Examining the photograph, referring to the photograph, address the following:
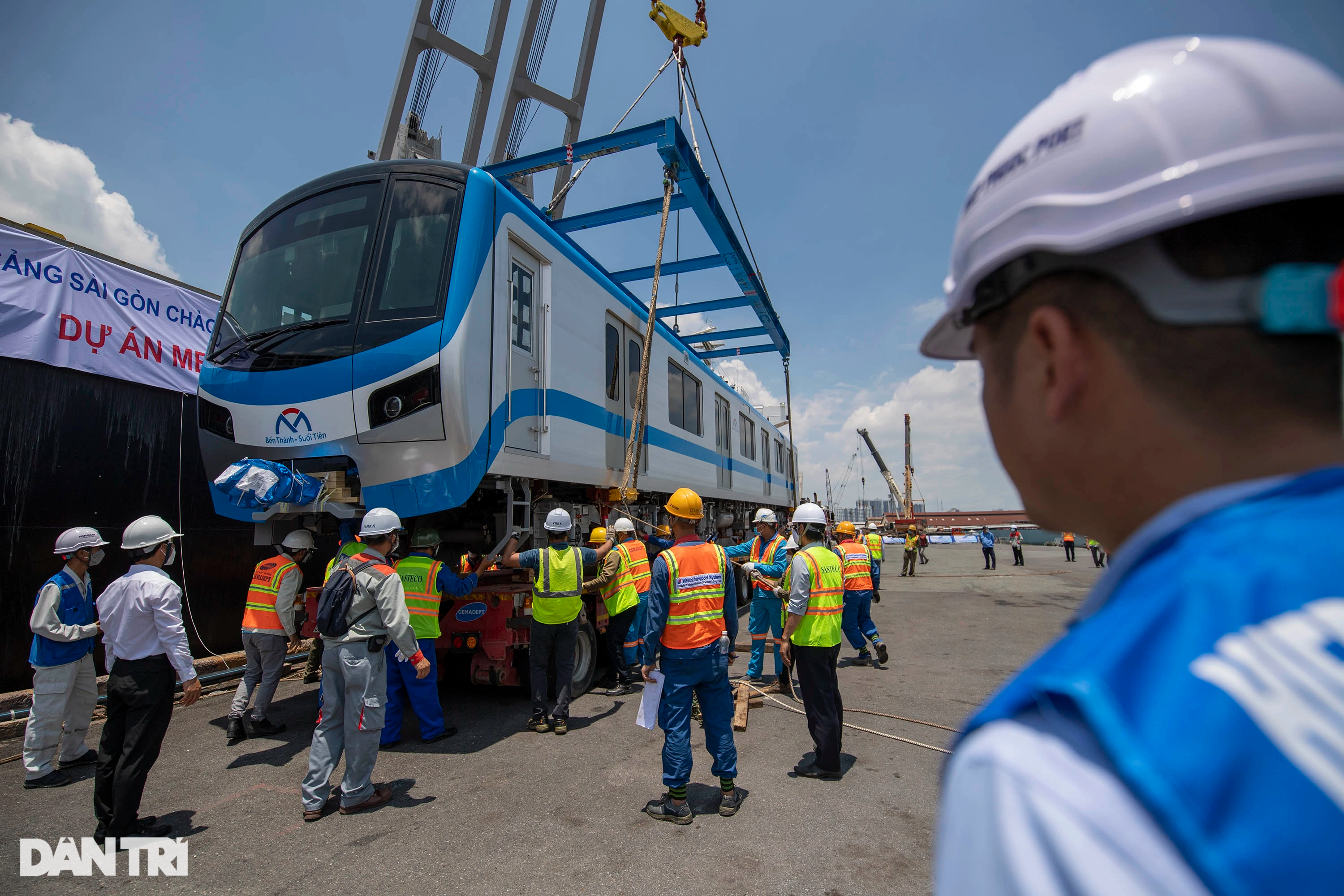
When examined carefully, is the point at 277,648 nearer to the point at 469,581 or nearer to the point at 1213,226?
the point at 469,581

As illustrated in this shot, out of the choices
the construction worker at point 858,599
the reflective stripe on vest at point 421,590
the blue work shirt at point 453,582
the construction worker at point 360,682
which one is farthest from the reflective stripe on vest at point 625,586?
the construction worker at point 360,682

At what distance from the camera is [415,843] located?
346 cm

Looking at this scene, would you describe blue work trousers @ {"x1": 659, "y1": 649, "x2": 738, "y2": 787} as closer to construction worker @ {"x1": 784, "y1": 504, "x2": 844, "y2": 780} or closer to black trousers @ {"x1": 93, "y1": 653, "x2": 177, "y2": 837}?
construction worker @ {"x1": 784, "y1": 504, "x2": 844, "y2": 780}

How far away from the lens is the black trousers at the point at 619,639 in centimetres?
676

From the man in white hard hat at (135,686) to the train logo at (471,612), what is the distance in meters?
2.16

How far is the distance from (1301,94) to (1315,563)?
0.51 meters

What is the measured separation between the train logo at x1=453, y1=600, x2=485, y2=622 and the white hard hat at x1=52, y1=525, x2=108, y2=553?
2.65m

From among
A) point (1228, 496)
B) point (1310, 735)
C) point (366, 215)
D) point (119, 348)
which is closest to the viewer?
point (1310, 735)

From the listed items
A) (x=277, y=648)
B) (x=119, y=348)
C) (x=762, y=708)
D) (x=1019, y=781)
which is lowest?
(x=762, y=708)

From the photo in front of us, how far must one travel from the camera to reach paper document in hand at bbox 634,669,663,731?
3854 millimetres

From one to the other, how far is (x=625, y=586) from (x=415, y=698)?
2265mm

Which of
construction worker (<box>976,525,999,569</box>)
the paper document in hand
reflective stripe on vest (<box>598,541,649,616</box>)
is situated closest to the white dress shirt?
the paper document in hand

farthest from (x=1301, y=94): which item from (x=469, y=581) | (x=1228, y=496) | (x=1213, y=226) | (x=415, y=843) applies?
(x=469, y=581)

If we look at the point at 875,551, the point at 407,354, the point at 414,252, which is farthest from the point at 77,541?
the point at 875,551
